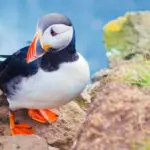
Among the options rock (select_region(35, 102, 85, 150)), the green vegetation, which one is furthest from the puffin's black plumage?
the green vegetation

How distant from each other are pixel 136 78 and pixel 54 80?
66 cm

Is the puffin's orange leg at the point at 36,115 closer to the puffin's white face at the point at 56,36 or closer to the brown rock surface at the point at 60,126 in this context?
the brown rock surface at the point at 60,126

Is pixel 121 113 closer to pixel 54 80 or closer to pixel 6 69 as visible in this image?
pixel 54 80

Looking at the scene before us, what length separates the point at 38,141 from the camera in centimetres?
218

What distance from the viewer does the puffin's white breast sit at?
2234 mm

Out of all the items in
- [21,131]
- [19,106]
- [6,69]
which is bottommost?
[21,131]

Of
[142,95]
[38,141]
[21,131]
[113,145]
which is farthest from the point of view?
[21,131]

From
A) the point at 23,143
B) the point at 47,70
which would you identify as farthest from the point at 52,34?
the point at 23,143

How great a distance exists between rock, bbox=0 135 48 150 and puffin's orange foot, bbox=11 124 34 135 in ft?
0.92

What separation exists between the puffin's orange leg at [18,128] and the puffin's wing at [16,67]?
0.54 ft

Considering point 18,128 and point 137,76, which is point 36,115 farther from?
point 137,76

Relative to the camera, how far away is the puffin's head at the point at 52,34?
7.11ft

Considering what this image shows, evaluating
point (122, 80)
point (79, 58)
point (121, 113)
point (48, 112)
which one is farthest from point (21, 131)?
point (121, 113)

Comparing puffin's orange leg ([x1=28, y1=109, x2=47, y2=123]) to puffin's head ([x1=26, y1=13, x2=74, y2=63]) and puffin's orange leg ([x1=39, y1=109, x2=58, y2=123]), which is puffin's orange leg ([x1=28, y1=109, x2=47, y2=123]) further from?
puffin's head ([x1=26, y1=13, x2=74, y2=63])
